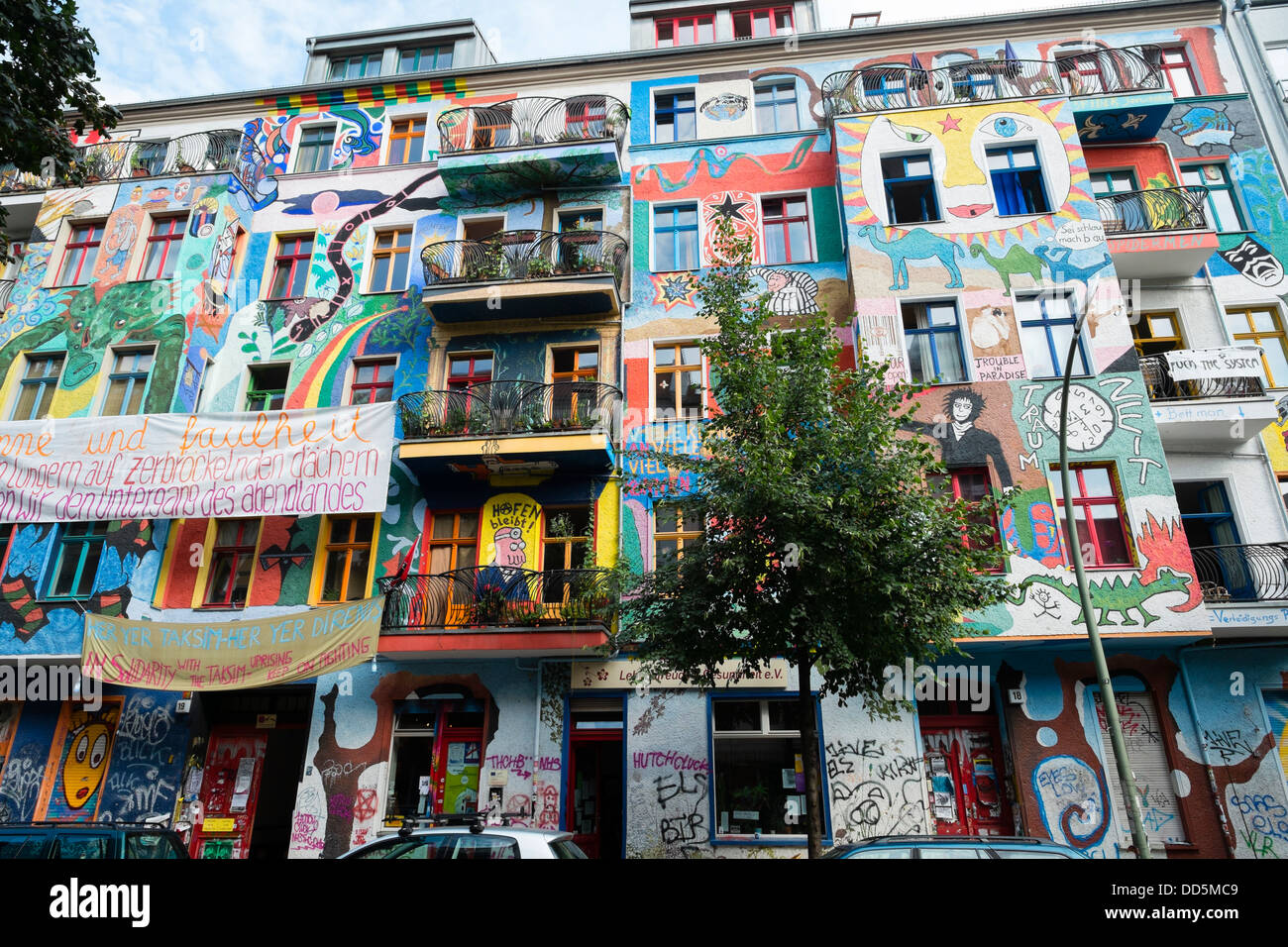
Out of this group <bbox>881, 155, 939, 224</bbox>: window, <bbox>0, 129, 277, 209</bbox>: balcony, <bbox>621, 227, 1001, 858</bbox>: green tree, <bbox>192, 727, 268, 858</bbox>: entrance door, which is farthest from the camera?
<bbox>0, 129, 277, 209</bbox>: balcony

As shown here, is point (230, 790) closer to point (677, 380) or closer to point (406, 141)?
point (677, 380)

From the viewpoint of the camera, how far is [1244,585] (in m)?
13.6

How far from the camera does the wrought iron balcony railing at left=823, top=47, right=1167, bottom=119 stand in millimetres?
17797

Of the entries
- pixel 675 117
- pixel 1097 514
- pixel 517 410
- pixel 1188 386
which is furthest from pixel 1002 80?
pixel 517 410

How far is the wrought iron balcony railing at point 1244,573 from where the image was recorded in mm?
13508

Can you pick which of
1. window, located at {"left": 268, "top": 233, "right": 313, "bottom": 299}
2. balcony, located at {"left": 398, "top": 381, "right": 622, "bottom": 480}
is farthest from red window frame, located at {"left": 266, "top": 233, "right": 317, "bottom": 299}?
balcony, located at {"left": 398, "top": 381, "right": 622, "bottom": 480}

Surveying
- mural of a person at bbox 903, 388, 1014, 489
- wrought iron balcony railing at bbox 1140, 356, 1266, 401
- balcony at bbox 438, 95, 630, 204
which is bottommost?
mural of a person at bbox 903, 388, 1014, 489

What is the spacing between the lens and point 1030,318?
1573 centimetres

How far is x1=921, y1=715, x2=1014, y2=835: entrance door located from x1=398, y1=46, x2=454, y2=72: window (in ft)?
71.7

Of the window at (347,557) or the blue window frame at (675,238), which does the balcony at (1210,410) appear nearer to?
the blue window frame at (675,238)

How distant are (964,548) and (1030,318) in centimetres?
740

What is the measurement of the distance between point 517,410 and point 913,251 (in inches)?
359
